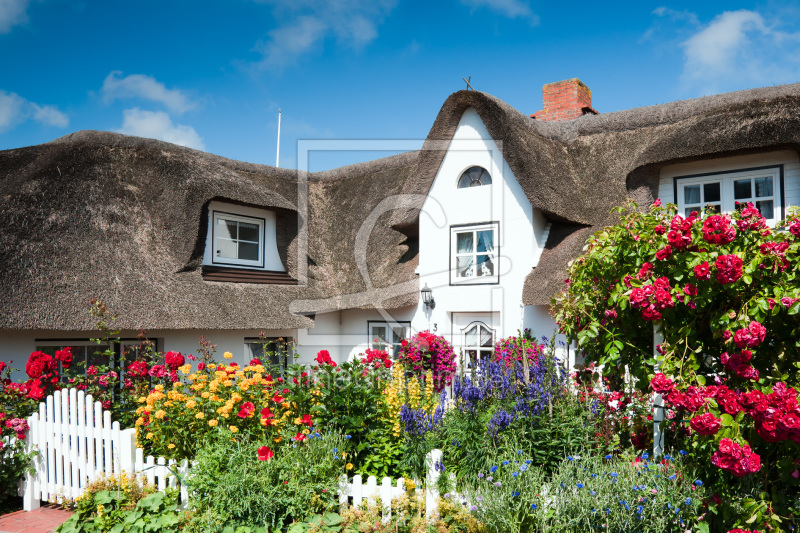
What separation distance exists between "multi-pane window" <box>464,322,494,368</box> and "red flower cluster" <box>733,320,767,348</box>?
6587mm

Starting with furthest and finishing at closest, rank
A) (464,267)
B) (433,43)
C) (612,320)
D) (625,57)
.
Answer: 1. (464,267)
2. (433,43)
3. (625,57)
4. (612,320)

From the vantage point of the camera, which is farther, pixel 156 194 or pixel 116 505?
pixel 156 194

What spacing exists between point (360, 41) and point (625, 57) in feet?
14.8

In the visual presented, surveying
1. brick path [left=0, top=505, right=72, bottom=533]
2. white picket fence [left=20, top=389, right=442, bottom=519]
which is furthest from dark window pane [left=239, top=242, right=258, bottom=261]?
brick path [left=0, top=505, right=72, bottom=533]

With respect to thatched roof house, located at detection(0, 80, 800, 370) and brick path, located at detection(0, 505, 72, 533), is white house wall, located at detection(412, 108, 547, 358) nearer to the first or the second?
thatched roof house, located at detection(0, 80, 800, 370)

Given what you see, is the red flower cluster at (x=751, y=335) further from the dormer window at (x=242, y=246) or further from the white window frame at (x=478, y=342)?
the dormer window at (x=242, y=246)

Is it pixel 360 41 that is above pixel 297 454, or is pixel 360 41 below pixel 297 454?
above

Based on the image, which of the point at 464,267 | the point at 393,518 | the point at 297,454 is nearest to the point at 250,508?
the point at 297,454

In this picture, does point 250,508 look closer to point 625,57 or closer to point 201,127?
point 625,57

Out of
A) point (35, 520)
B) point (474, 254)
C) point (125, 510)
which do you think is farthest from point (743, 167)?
point (35, 520)

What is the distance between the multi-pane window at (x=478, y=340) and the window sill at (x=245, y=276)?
4.32 metres

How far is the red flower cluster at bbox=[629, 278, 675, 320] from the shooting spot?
146 inches

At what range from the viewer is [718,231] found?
12.0 ft

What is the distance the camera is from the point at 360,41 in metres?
9.77
